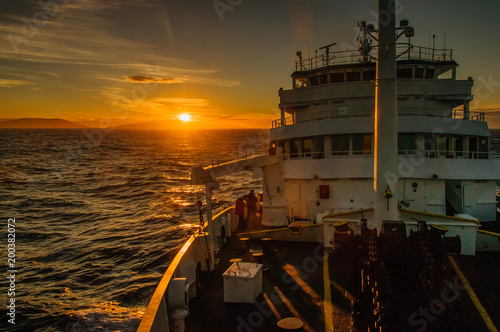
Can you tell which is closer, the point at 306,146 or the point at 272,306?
Result: the point at 272,306

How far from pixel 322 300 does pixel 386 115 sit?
19.3 ft

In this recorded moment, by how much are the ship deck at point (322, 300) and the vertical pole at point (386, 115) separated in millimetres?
2248

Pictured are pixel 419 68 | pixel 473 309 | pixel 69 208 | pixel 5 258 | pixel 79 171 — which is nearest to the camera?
pixel 473 309

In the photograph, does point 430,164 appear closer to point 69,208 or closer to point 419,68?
point 419,68

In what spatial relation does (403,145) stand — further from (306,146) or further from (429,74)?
(429,74)

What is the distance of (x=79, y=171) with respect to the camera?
67.8 metres

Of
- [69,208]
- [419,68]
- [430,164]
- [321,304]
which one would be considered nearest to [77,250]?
[69,208]

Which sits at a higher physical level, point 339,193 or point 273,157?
point 273,157

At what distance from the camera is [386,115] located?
11.1 m

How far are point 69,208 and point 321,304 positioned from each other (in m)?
33.9

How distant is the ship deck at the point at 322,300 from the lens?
7.26 metres

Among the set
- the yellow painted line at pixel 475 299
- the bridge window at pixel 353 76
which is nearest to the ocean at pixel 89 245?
the bridge window at pixel 353 76

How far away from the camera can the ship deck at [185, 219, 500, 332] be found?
726 cm

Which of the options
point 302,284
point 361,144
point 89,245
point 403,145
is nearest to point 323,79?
point 361,144
